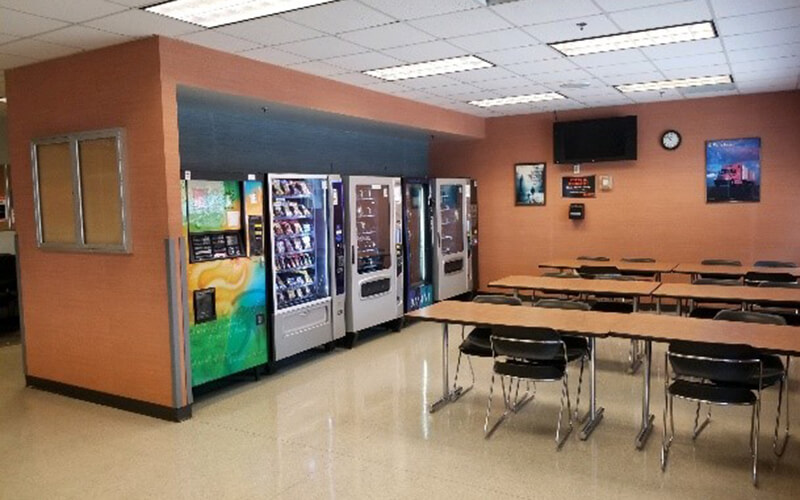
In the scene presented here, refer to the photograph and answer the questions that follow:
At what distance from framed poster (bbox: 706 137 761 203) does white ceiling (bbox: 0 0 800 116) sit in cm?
185

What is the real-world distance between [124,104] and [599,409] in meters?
4.68

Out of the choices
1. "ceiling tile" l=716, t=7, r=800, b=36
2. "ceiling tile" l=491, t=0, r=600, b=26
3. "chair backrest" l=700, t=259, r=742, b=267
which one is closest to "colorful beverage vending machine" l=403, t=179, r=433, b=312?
"chair backrest" l=700, t=259, r=742, b=267

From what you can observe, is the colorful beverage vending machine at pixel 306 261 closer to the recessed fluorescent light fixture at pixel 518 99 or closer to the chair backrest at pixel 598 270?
the recessed fluorescent light fixture at pixel 518 99

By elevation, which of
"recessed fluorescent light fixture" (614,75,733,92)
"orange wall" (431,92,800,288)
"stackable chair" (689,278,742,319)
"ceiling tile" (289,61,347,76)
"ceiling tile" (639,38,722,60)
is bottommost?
"stackable chair" (689,278,742,319)

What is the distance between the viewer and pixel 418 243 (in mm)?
9227

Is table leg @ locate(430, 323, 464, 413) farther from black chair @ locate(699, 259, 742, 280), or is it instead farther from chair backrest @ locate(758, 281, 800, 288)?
black chair @ locate(699, 259, 742, 280)

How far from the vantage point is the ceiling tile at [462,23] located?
462 centimetres

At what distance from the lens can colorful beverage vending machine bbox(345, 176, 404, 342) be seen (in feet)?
24.6

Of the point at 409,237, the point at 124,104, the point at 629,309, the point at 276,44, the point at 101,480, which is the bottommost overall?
the point at 101,480

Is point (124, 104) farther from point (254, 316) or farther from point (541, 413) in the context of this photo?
point (541, 413)

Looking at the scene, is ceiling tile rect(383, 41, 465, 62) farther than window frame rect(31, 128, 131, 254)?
Yes

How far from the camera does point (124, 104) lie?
5.20 meters

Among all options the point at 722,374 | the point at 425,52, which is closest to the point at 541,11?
the point at 425,52

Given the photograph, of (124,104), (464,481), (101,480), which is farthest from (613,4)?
(101,480)
